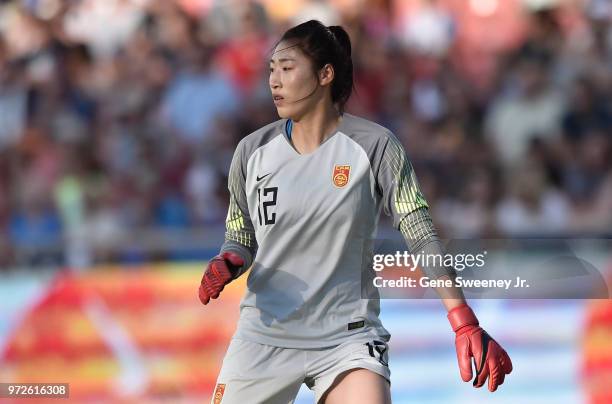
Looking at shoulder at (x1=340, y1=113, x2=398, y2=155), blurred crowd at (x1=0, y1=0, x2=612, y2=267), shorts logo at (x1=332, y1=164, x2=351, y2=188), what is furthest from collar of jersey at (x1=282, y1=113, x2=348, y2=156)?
blurred crowd at (x1=0, y1=0, x2=612, y2=267)

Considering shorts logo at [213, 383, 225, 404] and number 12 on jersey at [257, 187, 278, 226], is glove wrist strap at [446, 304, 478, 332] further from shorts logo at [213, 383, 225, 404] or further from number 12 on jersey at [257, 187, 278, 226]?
shorts logo at [213, 383, 225, 404]

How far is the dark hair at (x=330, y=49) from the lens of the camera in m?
4.53

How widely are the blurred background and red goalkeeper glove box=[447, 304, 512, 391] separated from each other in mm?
2811

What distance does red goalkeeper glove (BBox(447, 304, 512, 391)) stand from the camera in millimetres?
4160

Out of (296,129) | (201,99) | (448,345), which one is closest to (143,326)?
(448,345)

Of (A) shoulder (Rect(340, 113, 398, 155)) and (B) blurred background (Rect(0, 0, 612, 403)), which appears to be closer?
(A) shoulder (Rect(340, 113, 398, 155))

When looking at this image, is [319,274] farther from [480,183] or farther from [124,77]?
[124,77]

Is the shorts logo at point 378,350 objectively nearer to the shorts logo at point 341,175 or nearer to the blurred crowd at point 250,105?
the shorts logo at point 341,175

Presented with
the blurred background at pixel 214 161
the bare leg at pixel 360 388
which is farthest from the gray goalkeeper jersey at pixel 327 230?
the blurred background at pixel 214 161

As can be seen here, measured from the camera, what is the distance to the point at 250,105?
29.8 ft

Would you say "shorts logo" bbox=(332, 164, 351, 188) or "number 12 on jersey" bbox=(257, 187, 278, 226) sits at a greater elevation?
"shorts logo" bbox=(332, 164, 351, 188)

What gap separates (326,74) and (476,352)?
123 centimetres

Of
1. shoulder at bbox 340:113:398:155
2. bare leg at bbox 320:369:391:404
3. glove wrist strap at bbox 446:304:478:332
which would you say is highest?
shoulder at bbox 340:113:398:155

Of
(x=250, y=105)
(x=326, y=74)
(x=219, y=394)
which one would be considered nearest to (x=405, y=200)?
(x=326, y=74)
